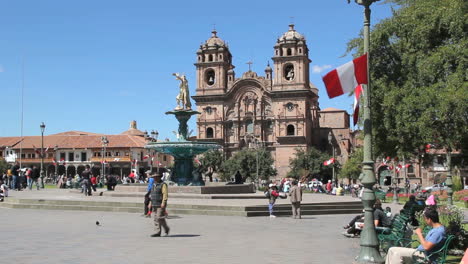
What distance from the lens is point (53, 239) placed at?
1075 centimetres

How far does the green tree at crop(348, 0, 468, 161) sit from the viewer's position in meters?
12.3

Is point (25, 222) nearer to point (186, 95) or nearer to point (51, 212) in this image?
point (51, 212)

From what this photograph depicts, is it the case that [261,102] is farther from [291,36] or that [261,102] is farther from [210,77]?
[291,36]

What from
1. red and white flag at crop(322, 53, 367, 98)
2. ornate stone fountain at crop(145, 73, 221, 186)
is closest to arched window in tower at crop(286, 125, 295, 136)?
ornate stone fountain at crop(145, 73, 221, 186)

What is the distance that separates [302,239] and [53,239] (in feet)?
16.9

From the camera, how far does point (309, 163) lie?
218ft

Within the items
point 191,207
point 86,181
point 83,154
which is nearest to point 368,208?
point 191,207

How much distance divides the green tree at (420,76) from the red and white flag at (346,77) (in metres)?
3.72

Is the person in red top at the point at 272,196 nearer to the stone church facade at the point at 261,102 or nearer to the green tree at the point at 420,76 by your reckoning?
the green tree at the point at 420,76

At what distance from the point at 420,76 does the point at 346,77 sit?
16.2ft

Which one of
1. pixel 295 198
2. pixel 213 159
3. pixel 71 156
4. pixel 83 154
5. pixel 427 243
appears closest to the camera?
pixel 427 243

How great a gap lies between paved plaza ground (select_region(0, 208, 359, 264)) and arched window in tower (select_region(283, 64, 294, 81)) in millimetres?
56549

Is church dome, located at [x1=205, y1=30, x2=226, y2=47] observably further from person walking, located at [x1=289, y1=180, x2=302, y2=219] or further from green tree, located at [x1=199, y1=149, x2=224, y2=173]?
person walking, located at [x1=289, y1=180, x2=302, y2=219]

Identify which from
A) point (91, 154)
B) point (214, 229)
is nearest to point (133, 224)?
point (214, 229)
